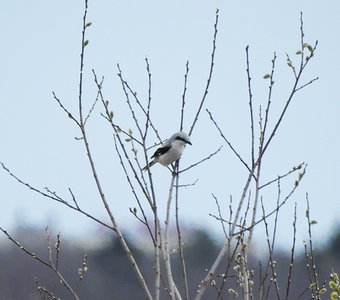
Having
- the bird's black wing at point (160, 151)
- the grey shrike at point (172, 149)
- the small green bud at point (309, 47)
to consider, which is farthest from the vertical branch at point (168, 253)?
the bird's black wing at point (160, 151)

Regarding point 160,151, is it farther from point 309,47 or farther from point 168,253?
point 168,253

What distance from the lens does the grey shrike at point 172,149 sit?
682cm

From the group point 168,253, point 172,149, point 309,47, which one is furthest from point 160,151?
point 168,253

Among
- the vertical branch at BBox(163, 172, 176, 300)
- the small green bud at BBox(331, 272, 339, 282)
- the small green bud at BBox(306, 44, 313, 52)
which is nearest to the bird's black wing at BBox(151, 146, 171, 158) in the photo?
the small green bud at BBox(306, 44, 313, 52)

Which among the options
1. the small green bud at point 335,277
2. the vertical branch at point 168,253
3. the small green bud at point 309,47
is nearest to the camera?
the small green bud at point 335,277

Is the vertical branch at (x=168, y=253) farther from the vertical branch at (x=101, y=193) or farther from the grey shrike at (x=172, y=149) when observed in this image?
the grey shrike at (x=172, y=149)

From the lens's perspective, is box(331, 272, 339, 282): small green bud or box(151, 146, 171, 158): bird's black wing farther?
box(151, 146, 171, 158): bird's black wing

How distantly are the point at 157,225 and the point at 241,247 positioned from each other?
1.60 ft

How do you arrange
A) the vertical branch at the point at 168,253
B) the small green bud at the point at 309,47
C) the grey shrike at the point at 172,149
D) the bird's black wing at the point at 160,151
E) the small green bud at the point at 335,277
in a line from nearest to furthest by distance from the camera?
the small green bud at the point at 335,277
the vertical branch at the point at 168,253
the small green bud at the point at 309,47
the grey shrike at the point at 172,149
the bird's black wing at the point at 160,151

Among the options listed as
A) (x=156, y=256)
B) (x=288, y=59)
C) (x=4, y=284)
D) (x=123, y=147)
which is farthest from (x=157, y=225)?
(x=4, y=284)

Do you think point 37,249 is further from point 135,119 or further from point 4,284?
point 135,119

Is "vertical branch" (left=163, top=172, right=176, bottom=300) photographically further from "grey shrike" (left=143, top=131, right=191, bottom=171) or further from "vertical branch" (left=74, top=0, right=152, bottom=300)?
"grey shrike" (left=143, top=131, right=191, bottom=171)

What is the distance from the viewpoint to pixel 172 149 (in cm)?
718

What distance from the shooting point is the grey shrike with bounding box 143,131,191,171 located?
6.82 meters
